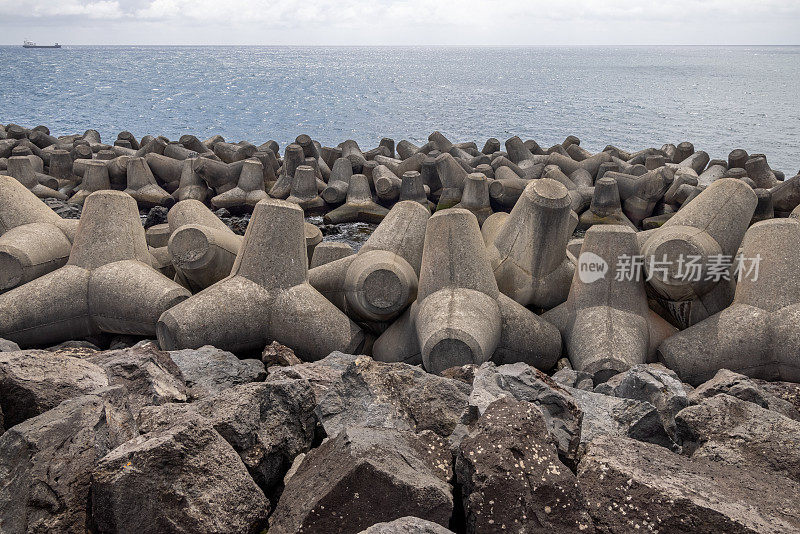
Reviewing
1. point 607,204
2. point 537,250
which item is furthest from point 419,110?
point 537,250

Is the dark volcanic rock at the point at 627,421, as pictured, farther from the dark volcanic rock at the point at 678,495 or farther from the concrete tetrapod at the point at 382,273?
the concrete tetrapod at the point at 382,273

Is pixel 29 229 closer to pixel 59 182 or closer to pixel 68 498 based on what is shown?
pixel 68 498

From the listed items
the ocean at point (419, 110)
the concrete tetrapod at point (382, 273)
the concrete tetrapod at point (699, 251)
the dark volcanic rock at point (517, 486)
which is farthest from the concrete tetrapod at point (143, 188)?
the ocean at point (419, 110)

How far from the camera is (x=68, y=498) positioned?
2.23m

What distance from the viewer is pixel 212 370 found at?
3.81 meters

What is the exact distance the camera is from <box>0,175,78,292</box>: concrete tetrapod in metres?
5.32

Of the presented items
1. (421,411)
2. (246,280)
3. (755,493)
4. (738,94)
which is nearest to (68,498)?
(421,411)

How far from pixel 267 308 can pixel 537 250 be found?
2245 millimetres

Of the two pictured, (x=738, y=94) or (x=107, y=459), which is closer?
(x=107, y=459)

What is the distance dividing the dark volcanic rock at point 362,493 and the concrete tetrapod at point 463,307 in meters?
2.12

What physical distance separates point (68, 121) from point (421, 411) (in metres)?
30.6

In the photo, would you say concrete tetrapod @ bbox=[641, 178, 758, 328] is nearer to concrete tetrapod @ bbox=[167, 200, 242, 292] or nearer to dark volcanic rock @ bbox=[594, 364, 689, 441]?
dark volcanic rock @ bbox=[594, 364, 689, 441]

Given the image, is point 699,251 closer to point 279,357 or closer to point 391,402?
point 391,402

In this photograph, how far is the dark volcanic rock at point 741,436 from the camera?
261 cm
